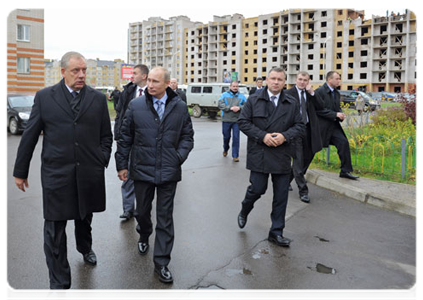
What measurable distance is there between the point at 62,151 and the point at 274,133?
2252mm

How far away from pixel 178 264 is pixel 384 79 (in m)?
93.1

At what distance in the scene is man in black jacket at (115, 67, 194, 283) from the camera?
4059 millimetres

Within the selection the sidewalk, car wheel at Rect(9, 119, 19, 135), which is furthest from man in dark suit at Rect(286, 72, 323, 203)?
car wheel at Rect(9, 119, 19, 135)

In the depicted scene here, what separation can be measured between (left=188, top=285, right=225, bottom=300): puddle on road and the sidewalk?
11.8 feet

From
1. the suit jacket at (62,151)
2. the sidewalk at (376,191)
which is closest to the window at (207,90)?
the sidewalk at (376,191)

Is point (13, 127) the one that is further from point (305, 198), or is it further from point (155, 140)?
point (155, 140)

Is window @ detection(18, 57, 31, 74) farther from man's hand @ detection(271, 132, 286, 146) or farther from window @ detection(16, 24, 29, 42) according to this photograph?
man's hand @ detection(271, 132, 286, 146)

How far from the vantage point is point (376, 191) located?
6969 millimetres

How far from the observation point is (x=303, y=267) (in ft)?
14.0

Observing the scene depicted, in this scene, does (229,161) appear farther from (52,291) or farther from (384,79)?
(384,79)

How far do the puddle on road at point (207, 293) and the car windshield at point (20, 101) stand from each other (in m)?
16.3

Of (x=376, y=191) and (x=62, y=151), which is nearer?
(x=62, y=151)

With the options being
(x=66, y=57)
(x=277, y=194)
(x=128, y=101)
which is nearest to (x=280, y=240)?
(x=277, y=194)

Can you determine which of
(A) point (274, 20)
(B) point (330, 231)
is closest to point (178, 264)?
(B) point (330, 231)
